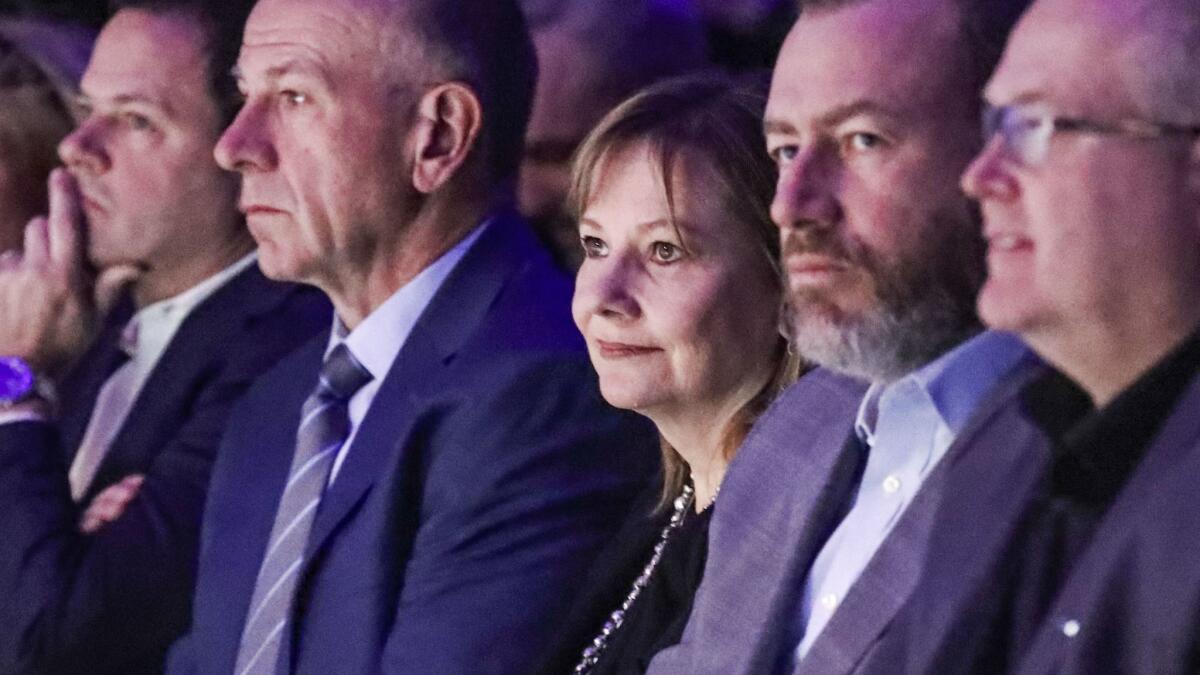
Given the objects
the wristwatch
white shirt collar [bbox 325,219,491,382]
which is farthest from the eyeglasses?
the wristwatch

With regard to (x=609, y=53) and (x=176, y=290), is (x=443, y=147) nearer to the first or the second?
(x=609, y=53)

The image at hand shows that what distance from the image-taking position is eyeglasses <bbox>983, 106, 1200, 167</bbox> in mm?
1676

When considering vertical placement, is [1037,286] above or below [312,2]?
above

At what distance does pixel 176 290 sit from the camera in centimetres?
357

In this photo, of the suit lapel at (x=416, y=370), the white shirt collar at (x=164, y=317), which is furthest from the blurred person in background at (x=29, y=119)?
the suit lapel at (x=416, y=370)

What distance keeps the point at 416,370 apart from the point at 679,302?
0.49 meters

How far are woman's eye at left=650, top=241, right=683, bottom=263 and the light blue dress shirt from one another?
1.39 ft

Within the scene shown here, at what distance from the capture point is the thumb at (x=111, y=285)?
3562mm

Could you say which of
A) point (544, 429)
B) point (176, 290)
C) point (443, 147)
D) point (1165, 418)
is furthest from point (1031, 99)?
point (176, 290)

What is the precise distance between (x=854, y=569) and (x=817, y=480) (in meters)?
0.13

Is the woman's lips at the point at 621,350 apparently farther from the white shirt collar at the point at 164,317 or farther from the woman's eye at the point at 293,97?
the white shirt collar at the point at 164,317

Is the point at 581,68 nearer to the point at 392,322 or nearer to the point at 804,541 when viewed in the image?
the point at 392,322

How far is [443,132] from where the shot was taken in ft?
9.91

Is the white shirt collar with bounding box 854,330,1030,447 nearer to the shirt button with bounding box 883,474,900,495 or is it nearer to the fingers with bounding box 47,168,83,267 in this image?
the shirt button with bounding box 883,474,900,495
